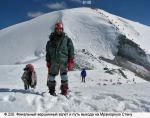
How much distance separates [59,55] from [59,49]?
0.18m

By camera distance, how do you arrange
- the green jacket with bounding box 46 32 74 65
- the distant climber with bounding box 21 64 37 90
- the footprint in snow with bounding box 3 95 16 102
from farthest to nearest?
the distant climber with bounding box 21 64 37 90
the green jacket with bounding box 46 32 74 65
the footprint in snow with bounding box 3 95 16 102

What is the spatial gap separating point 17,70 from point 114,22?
3345cm

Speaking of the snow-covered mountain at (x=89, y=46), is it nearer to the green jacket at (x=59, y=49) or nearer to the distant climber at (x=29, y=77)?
the distant climber at (x=29, y=77)

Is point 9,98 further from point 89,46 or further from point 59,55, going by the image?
point 89,46

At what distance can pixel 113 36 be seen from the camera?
6762cm

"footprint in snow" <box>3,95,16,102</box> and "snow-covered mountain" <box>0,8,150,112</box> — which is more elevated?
"snow-covered mountain" <box>0,8,150,112</box>

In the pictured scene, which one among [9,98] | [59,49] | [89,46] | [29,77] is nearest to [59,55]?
[59,49]

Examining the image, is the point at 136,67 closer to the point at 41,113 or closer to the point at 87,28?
→ the point at 87,28

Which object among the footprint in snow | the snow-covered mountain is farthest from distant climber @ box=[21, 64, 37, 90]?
the snow-covered mountain

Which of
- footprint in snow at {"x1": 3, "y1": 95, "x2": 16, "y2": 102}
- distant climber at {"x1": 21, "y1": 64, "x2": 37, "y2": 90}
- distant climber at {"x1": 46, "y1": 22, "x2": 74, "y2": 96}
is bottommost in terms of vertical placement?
footprint in snow at {"x1": 3, "y1": 95, "x2": 16, "y2": 102}

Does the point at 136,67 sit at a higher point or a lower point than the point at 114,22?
lower

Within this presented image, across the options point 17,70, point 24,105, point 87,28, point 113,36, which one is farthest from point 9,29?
point 24,105

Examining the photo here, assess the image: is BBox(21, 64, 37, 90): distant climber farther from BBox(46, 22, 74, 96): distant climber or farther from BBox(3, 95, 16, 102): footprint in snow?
BBox(3, 95, 16, 102): footprint in snow

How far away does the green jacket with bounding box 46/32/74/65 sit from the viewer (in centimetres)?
1325
